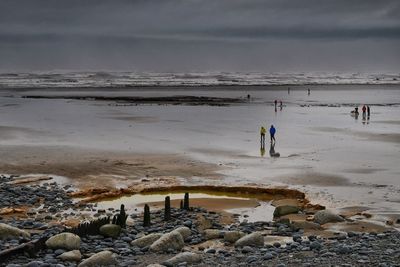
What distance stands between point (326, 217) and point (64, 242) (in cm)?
823

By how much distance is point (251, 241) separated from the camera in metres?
15.7

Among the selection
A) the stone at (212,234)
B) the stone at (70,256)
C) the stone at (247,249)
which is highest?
the stone at (212,234)

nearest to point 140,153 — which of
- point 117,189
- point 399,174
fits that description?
point 117,189

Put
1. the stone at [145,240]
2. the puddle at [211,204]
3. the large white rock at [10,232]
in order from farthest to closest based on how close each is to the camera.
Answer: the puddle at [211,204], the large white rock at [10,232], the stone at [145,240]

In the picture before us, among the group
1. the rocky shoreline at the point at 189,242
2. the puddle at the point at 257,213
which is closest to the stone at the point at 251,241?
the rocky shoreline at the point at 189,242

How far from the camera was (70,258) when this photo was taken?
14312mm

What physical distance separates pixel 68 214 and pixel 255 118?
38.1m

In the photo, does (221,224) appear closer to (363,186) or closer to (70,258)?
(70,258)

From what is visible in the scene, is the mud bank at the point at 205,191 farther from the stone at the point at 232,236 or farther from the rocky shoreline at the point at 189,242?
the stone at the point at 232,236

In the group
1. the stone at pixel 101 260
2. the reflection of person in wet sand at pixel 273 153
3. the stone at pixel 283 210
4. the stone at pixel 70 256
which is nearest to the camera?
the stone at pixel 101 260

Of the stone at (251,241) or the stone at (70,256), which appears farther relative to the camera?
the stone at (251,241)

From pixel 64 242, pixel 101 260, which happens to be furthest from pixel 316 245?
pixel 64 242

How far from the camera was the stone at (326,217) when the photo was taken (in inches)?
722

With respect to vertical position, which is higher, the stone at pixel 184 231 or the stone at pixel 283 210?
→ the stone at pixel 283 210
